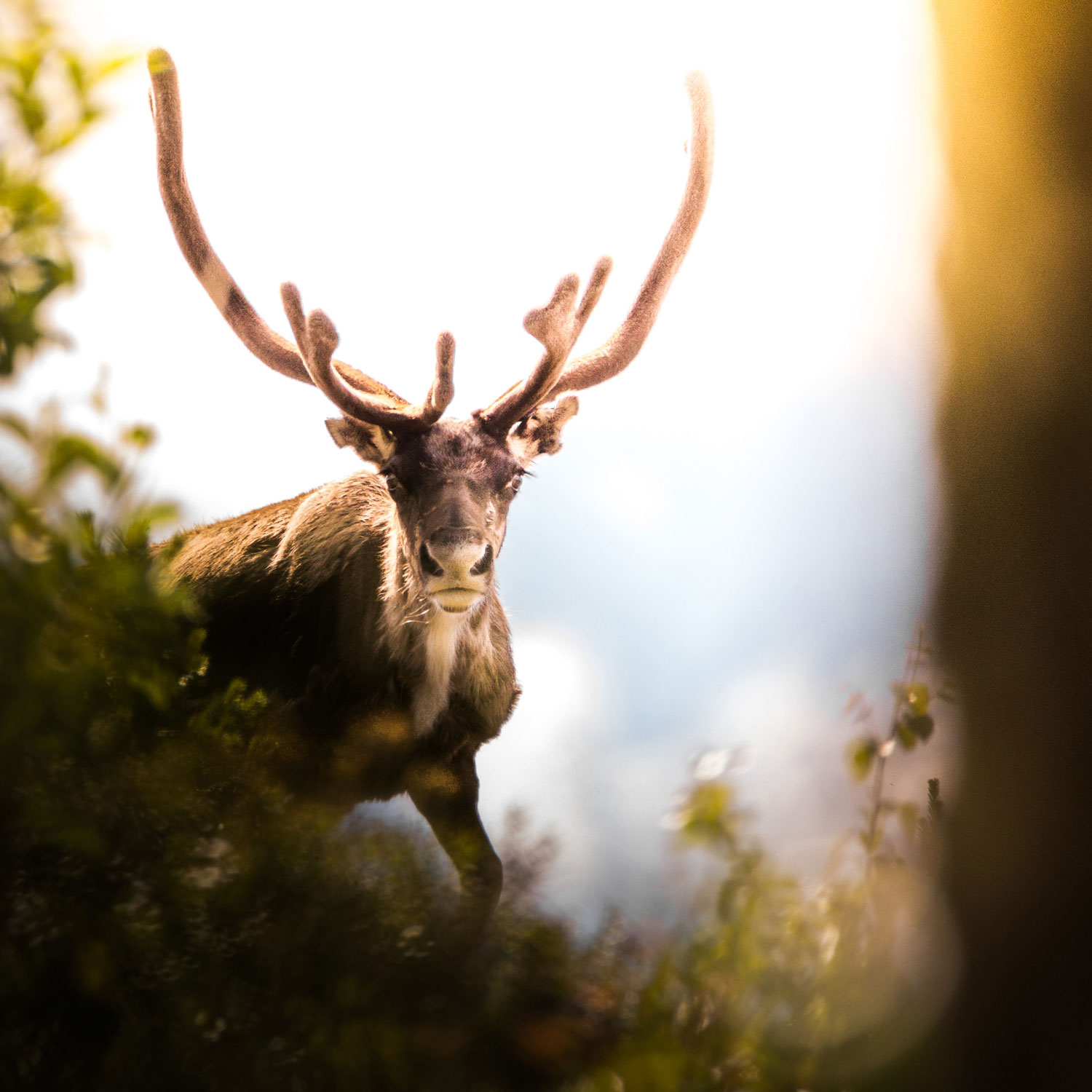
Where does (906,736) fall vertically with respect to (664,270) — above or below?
below

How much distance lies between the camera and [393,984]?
4.32 ft

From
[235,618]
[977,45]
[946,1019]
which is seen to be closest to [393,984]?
[946,1019]

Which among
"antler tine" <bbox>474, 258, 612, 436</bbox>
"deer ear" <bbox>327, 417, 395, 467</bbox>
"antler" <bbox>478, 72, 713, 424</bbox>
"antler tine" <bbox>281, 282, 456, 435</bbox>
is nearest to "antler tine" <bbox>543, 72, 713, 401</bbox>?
"antler" <bbox>478, 72, 713, 424</bbox>

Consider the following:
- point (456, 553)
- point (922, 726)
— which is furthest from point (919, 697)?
point (456, 553)

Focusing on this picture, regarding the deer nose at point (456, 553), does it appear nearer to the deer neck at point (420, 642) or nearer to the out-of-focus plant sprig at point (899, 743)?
the deer neck at point (420, 642)

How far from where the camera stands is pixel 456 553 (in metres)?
2.75

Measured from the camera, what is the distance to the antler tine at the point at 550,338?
304 cm

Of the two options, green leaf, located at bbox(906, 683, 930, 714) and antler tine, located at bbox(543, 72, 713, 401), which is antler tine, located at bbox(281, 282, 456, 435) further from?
green leaf, located at bbox(906, 683, 930, 714)

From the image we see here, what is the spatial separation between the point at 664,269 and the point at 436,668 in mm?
1690

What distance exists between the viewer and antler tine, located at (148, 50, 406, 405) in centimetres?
316

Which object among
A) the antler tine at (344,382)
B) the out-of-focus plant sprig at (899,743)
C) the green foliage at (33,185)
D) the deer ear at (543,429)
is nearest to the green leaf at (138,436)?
the green foliage at (33,185)

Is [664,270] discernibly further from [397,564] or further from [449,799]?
[449,799]

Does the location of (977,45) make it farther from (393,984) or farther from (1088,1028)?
(393,984)

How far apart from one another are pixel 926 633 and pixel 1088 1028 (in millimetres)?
639
